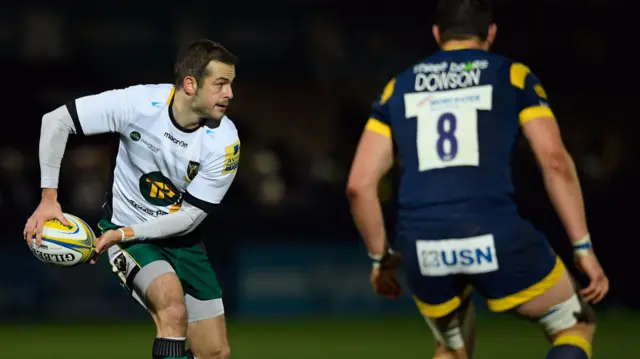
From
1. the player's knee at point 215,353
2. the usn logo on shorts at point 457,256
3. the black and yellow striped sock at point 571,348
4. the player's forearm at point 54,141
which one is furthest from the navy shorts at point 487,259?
the player's forearm at point 54,141

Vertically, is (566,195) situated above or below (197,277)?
above

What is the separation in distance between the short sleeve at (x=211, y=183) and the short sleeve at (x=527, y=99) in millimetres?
2541

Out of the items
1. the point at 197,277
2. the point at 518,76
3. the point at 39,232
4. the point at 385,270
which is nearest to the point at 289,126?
the point at 197,277

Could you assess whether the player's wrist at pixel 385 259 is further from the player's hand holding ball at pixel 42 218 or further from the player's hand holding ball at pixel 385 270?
the player's hand holding ball at pixel 42 218

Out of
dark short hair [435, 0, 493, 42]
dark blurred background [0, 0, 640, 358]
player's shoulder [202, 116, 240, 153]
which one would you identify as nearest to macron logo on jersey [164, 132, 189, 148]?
player's shoulder [202, 116, 240, 153]

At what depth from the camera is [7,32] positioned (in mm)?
19672

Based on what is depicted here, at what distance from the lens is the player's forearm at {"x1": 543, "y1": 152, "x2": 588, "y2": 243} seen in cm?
548

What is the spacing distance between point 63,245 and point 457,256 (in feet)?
8.34

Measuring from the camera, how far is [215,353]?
25.7 ft

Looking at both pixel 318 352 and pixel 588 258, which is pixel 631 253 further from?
pixel 588 258

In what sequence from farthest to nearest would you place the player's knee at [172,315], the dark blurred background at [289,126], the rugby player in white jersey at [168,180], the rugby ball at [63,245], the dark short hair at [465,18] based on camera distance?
the dark blurred background at [289,126], the rugby player in white jersey at [168,180], the player's knee at [172,315], the rugby ball at [63,245], the dark short hair at [465,18]

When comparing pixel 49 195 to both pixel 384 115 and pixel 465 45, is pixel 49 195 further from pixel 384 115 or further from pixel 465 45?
pixel 465 45

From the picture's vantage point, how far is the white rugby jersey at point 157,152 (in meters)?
7.66

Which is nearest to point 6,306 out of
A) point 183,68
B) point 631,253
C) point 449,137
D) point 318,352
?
point 318,352
